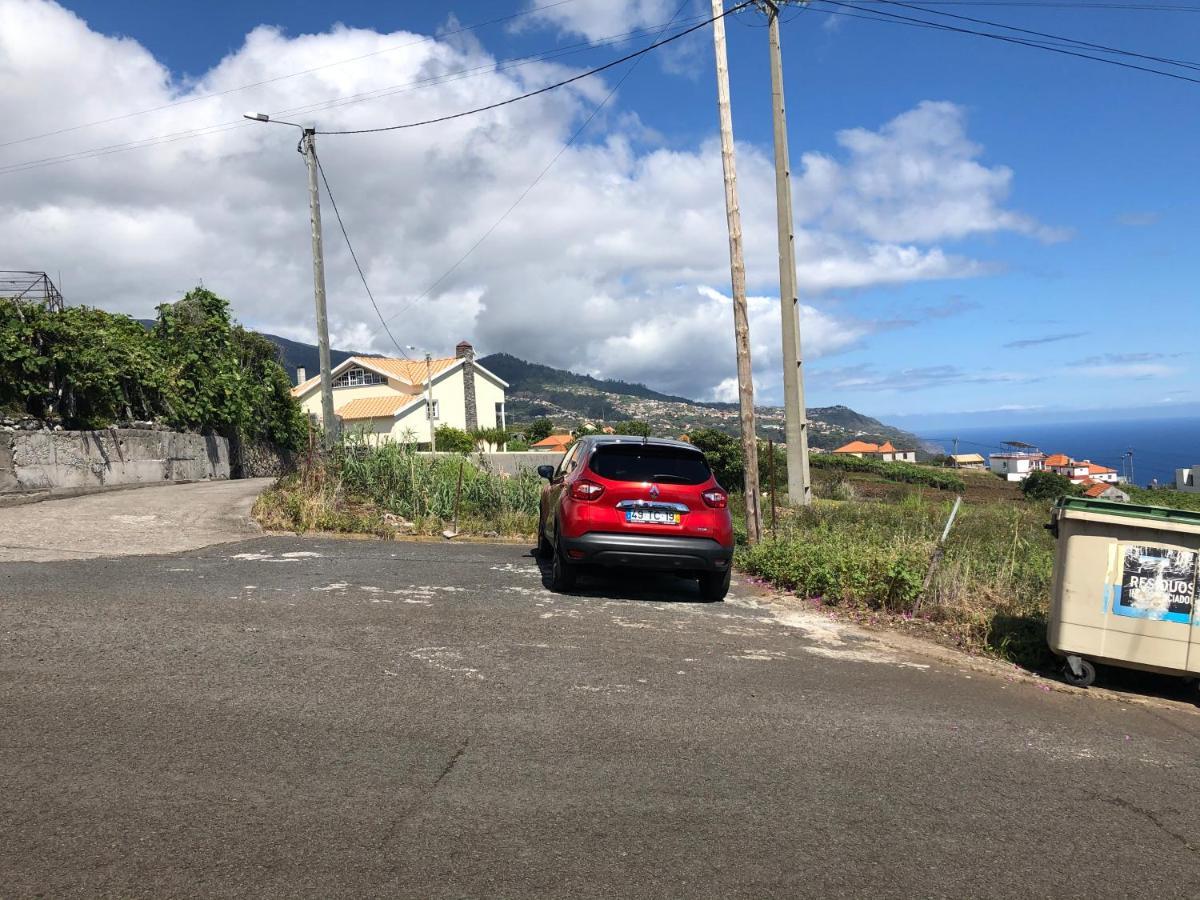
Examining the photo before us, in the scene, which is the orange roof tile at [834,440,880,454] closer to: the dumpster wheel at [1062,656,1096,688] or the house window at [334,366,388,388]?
the house window at [334,366,388,388]

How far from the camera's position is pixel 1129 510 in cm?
676

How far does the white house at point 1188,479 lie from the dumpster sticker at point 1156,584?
3318 inches

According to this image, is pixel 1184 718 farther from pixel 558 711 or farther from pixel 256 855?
pixel 256 855

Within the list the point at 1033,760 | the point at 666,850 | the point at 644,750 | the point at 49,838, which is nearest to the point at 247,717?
the point at 49,838

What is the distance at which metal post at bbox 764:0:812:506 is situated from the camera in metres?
19.5

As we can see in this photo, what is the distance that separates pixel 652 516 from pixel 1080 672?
3991 mm

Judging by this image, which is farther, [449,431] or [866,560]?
[449,431]

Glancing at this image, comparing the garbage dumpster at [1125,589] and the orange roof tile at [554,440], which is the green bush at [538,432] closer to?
the orange roof tile at [554,440]

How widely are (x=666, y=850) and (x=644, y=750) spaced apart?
111cm

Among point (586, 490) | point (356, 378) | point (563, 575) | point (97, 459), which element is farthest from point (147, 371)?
point (356, 378)

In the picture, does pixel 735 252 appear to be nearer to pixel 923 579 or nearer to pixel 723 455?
pixel 923 579

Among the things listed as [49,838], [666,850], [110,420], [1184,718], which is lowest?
[1184,718]

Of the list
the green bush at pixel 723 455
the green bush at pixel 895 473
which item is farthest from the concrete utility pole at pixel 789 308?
the green bush at pixel 895 473

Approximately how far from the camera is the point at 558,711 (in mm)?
5242
